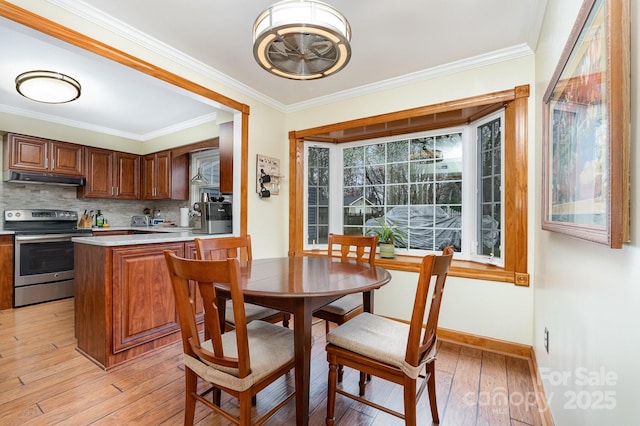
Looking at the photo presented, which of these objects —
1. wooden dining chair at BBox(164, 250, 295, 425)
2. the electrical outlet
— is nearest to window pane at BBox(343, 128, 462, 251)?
the electrical outlet

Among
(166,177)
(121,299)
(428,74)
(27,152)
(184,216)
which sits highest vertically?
Answer: (428,74)

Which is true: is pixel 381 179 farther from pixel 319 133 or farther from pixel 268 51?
pixel 268 51

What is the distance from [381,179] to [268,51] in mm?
2101

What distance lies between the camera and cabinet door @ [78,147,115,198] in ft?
14.0

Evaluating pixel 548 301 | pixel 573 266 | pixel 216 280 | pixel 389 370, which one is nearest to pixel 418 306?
pixel 389 370

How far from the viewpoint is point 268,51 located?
1533mm

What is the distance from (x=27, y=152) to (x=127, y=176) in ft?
3.89

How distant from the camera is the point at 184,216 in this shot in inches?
180

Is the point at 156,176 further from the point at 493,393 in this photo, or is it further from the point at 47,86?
the point at 493,393

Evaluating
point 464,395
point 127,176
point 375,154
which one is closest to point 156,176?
point 127,176

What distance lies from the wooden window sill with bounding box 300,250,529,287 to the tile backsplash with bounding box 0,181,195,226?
2234 millimetres

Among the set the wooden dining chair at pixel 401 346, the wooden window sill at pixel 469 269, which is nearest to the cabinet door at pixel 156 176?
the wooden window sill at pixel 469 269

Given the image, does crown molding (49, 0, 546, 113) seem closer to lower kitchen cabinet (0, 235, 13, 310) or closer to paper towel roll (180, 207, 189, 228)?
paper towel roll (180, 207, 189, 228)

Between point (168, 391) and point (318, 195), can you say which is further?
point (318, 195)
